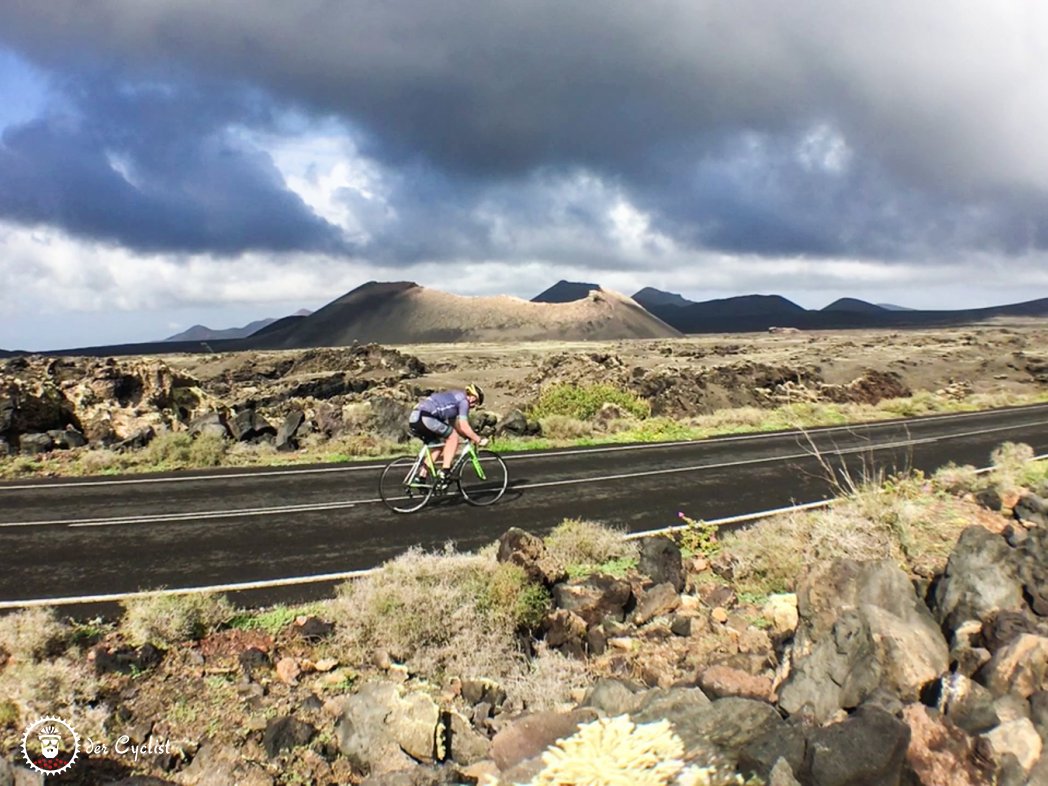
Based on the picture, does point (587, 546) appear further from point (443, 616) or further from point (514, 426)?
point (514, 426)

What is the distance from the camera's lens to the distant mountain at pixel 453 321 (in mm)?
151125

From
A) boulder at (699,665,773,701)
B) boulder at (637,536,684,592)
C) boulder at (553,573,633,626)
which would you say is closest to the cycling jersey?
boulder at (637,536,684,592)

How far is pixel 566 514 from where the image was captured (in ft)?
35.7

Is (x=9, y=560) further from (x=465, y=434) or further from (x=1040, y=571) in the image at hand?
(x=1040, y=571)

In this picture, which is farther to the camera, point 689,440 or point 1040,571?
point 689,440

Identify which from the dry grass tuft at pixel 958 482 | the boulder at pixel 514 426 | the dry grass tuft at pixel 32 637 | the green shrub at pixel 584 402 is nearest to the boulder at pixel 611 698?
the dry grass tuft at pixel 32 637

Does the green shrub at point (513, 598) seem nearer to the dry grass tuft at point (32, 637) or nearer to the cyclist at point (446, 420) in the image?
the dry grass tuft at point (32, 637)

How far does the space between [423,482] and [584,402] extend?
1327cm

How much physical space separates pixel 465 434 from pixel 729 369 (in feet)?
96.3

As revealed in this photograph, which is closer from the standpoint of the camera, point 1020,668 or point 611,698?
point 1020,668

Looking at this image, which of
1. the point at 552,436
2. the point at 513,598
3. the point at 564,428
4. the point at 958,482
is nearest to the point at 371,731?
the point at 513,598

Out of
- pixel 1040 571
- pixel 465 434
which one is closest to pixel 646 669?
pixel 1040 571

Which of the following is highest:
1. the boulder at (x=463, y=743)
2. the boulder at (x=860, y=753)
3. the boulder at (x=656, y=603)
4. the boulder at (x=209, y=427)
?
the boulder at (x=209, y=427)

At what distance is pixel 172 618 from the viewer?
6352mm
